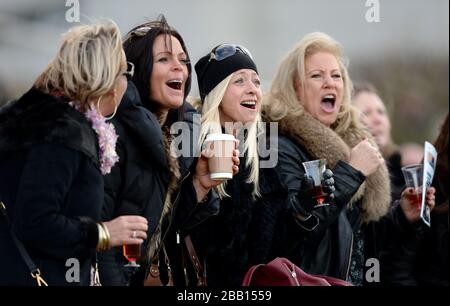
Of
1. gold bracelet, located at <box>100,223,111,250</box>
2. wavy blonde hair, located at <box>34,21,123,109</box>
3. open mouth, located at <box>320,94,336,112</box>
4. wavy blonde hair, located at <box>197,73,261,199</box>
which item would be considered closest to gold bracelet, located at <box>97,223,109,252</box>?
gold bracelet, located at <box>100,223,111,250</box>

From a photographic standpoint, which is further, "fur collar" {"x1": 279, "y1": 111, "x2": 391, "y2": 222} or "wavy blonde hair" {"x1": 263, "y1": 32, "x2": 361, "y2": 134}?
"wavy blonde hair" {"x1": 263, "y1": 32, "x2": 361, "y2": 134}

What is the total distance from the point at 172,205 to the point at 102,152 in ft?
2.89

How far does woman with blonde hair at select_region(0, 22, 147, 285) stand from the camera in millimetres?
5289

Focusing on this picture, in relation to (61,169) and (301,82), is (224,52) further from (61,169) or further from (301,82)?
(61,169)

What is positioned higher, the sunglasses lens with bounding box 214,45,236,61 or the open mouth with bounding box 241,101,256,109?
the sunglasses lens with bounding box 214,45,236,61

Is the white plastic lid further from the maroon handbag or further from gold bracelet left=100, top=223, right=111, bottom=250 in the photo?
gold bracelet left=100, top=223, right=111, bottom=250

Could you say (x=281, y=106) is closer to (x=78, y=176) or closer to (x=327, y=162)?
(x=327, y=162)

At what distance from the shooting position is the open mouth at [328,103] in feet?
24.4

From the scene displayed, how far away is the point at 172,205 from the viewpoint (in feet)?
21.0

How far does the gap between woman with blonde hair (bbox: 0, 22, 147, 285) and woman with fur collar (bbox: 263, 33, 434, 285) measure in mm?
1525

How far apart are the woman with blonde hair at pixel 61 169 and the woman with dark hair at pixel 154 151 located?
1.02 ft

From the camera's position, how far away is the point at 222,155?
6293 mm
